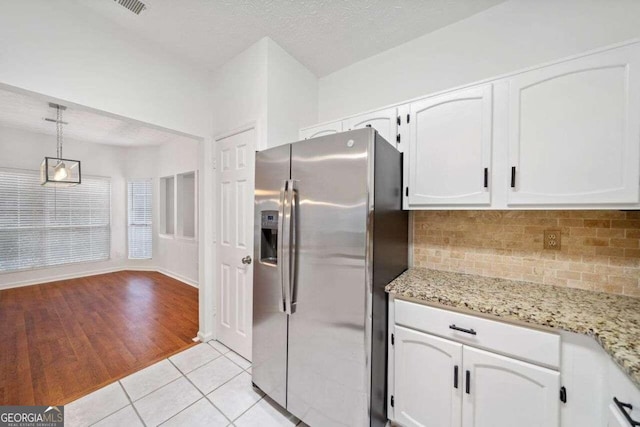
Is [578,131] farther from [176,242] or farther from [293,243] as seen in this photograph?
[176,242]

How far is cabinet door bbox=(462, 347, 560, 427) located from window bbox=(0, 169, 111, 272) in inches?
266

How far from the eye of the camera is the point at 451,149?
1483 mm

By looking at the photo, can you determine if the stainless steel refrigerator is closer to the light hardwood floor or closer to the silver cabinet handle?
the silver cabinet handle

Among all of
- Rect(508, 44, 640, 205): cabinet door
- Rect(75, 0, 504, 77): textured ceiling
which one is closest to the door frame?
Rect(75, 0, 504, 77): textured ceiling

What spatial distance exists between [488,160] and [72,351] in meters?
3.91

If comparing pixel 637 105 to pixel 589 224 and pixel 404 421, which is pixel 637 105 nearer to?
pixel 589 224

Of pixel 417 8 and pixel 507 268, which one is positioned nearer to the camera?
pixel 507 268

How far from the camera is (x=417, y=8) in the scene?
1667 mm

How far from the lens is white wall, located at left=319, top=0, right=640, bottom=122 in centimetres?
134

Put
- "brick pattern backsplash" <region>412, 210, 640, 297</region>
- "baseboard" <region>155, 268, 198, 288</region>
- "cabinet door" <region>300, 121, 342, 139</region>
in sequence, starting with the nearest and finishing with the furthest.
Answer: "brick pattern backsplash" <region>412, 210, 640, 297</region>, "cabinet door" <region>300, 121, 342, 139</region>, "baseboard" <region>155, 268, 198, 288</region>

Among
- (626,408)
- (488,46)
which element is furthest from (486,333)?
(488,46)

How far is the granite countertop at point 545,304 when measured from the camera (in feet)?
2.76

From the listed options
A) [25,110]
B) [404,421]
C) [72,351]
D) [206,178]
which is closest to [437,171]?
[404,421]

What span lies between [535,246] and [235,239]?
7.64 ft
